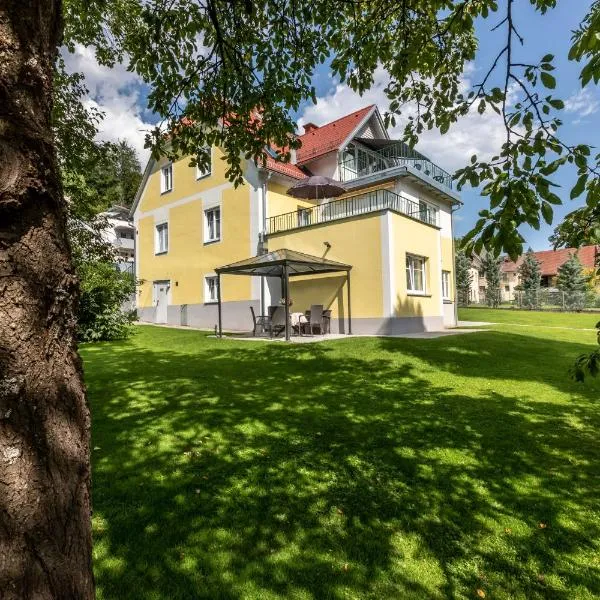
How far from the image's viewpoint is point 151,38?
474 cm

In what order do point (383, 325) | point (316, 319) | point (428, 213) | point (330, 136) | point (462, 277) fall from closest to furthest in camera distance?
point (383, 325) < point (316, 319) < point (428, 213) < point (330, 136) < point (462, 277)

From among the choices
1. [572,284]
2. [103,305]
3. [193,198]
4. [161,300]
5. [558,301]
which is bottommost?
[558,301]

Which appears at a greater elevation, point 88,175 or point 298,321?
point 88,175

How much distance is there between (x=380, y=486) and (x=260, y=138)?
403 cm

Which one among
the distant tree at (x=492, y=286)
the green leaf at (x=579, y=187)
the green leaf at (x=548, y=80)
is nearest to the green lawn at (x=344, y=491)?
the green leaf at (x=579, y=187)

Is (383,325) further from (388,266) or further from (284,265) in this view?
(284,265)

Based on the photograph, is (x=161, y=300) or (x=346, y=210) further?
(x=161, y=300)

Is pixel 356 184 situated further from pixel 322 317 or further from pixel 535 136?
pixel 535 136

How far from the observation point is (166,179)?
22797mm

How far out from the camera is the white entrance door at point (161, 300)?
22.6m

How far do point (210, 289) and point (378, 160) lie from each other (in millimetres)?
11332

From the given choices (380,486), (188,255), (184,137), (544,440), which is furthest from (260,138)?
(188,255)

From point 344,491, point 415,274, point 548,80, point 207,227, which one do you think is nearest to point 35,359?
point 344,491

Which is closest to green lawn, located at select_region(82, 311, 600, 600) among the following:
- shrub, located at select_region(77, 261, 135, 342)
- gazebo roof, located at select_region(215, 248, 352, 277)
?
shrub, located at select_region(77, 261, 135, 342)
